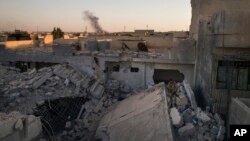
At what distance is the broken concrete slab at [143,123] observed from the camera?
8076 mm

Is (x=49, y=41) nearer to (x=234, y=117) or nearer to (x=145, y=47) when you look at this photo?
(x=145, y=47)

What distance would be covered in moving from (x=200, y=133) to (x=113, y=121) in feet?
11.2

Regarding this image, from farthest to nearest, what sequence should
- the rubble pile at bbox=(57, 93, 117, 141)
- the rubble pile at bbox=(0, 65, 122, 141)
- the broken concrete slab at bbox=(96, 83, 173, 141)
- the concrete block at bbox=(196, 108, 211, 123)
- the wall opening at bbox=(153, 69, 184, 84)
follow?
1. the wall opening at bbox=(153, 69, 184, 84)
2. the rubble pile at bbox=(0, 65, 122, 141)
3. the rubble pile at bbox=(57, 93, 117, 141)
4. the concrete block at bbox=(196, 108, 211, 123)
5. the broken concrete slab at bbox=(96, 83, 173, 141)

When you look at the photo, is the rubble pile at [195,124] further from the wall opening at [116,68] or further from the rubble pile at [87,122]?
the wall opening at [116,68]

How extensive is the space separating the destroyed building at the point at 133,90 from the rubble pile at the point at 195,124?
3 centimetres

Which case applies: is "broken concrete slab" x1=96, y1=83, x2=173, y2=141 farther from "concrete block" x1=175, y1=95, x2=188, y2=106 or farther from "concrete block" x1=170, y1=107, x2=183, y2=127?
"concrete block" x1=175, y1=95, x2=188, y2=106

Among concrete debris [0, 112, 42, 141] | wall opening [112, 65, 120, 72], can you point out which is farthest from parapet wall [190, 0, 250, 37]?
concrete debris [0, 112, 42, 141]

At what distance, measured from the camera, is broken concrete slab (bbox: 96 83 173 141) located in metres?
8.08

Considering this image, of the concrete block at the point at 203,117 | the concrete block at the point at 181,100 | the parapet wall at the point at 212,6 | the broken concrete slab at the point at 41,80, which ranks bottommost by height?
the concrete block at the point at 203,117

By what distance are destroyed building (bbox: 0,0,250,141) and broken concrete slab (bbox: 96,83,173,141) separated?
3cm

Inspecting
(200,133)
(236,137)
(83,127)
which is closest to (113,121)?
(83,127)

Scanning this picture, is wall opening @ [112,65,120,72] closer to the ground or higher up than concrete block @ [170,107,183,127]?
higher up

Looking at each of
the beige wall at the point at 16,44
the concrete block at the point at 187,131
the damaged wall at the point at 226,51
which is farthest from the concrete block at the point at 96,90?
the beige wall at the point at 16,44

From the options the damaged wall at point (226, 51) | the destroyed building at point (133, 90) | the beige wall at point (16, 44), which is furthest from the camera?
the beige wall at point (16, 44)
